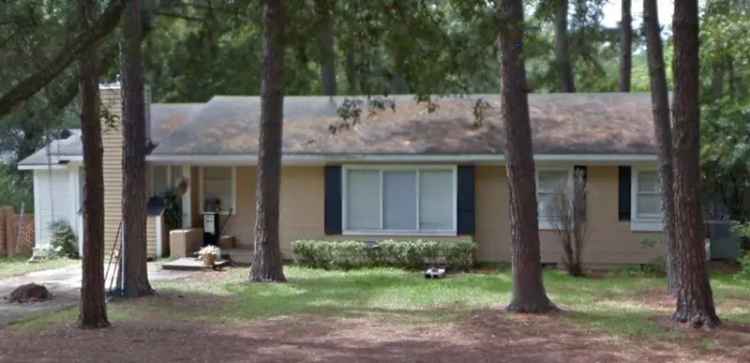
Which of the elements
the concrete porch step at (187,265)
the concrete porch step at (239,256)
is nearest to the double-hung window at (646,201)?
the concrete porch step at (239,256)

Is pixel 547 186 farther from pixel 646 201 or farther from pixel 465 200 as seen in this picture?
pixel 646 201

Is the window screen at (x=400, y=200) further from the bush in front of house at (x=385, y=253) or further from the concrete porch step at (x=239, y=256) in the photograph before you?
the concrete porch step at (x=239, y=256)

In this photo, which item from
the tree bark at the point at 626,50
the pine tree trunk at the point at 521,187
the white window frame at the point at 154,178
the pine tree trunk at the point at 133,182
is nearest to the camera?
the pine tree trunk at the point at 521,187

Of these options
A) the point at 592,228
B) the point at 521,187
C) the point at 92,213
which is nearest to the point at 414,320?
the point at 521,187

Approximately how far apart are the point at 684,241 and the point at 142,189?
858 cm

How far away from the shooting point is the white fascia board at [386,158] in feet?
60.0

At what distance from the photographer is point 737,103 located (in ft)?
65.3

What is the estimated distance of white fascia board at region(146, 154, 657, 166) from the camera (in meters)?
18.3

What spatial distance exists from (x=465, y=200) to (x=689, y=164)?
28.5 ft

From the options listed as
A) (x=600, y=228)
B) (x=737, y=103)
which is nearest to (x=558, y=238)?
(x=600, y=228)

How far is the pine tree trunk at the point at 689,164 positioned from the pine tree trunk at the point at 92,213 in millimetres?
7258

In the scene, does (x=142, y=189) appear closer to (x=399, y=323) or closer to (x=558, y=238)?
(x=399, y=323)

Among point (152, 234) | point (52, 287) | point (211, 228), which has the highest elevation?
point (211, 228)

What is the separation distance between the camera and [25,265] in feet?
65.4
